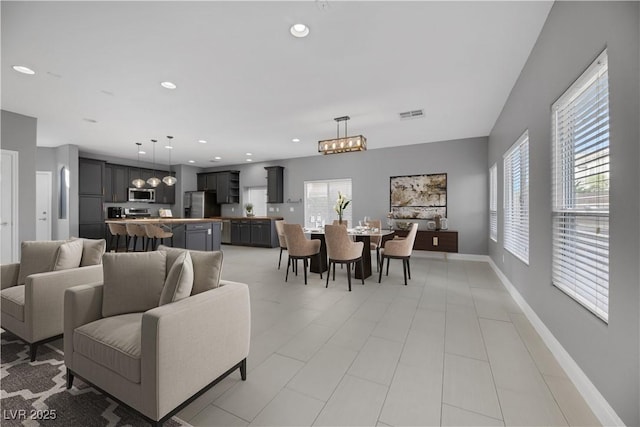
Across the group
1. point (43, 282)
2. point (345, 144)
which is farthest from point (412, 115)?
point (43, 282)

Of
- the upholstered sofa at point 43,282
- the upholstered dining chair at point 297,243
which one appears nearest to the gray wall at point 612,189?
the upholstered dining chair at point 297,243

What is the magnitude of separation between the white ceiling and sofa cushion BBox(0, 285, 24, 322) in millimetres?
2288

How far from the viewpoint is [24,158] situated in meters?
4.25

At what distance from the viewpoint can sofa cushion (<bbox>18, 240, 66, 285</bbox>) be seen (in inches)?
92.4

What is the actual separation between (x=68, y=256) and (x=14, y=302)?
17.9 inches

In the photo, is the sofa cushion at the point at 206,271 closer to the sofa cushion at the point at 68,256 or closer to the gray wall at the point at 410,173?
the sofa cushion at the point at 68,256

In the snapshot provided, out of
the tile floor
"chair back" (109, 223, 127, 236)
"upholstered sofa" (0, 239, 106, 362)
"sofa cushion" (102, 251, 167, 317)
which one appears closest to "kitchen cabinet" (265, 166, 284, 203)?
"chair back" (109, 223, 127, 236)

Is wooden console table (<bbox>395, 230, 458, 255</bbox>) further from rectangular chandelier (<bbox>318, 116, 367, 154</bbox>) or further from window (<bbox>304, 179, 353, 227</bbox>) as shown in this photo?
rectangular chandelier (<bbox>318, 116, 367, 154</bbox>)

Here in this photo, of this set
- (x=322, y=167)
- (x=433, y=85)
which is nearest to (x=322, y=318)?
(x=433, y=85)

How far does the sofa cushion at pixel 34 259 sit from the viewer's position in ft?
7.70

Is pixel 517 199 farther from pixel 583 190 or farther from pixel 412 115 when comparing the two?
pixel 412 115

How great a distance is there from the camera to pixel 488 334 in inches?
95.3

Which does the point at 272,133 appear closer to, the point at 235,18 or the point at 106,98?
the point at 106,98

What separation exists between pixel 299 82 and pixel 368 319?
115 inches
